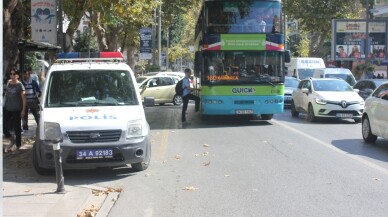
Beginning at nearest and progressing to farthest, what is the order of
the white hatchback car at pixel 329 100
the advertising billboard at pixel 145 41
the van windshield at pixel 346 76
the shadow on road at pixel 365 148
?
the shadow on road at pixel 365 148 < the white hatchback car at pixel 329 100 < the van windshield at pixel 346 76 < the advertising billboard at pixel 145 41

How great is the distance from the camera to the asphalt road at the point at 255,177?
6.91 m

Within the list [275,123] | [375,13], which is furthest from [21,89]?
[375,13]

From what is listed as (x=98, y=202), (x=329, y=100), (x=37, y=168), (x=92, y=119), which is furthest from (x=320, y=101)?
(x=98, y=202)

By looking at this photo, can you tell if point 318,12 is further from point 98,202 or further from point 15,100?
point 98,202

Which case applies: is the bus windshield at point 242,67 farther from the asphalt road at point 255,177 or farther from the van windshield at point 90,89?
the van windshield at point 90,89

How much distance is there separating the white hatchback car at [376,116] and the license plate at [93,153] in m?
6.26

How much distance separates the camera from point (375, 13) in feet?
163

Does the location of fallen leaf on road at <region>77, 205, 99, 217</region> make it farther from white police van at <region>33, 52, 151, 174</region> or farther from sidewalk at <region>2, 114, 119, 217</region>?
white police van at <region>33, 52, 151, 174</region>

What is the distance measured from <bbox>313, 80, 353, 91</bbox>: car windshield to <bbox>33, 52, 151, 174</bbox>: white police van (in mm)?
10470

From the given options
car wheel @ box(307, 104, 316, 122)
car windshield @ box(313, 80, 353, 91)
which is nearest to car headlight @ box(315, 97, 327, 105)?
car wheel @ box(307, 104, 316, 122)

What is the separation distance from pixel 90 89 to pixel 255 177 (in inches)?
129

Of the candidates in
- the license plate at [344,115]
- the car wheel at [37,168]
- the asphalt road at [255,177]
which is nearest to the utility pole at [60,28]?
the asphalt road at [255,177]

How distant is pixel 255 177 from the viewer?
8.82m

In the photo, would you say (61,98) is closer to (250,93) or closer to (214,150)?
(214,150)
